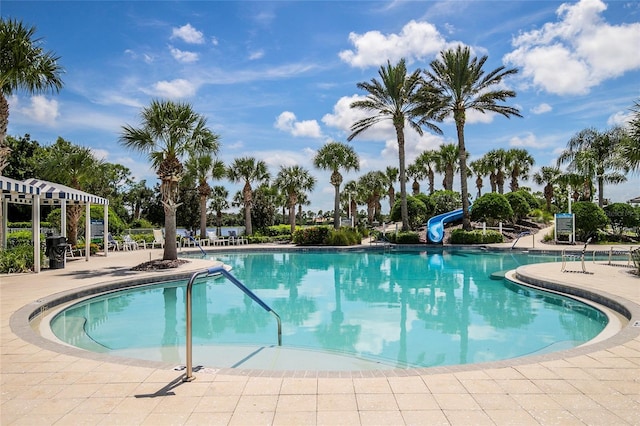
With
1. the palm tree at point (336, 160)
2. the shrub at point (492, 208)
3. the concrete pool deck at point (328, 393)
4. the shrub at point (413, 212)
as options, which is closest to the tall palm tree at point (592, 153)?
the shrub at point (492, 208)

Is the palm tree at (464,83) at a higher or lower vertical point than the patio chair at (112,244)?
higher

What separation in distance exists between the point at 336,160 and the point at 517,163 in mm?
21185

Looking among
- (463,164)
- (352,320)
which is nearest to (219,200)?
(463,164)

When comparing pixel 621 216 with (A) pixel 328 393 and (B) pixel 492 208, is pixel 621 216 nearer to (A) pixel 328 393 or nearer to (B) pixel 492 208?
(B) pixel 492 208

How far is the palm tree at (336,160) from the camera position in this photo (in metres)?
29.2

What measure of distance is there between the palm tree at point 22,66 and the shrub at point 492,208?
23665mm

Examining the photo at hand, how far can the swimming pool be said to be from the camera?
246 inches

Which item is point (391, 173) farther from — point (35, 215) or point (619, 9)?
point (35, 215)

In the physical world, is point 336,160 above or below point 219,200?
above

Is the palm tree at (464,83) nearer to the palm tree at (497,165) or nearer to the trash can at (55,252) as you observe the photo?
the palm tree at (497,165)

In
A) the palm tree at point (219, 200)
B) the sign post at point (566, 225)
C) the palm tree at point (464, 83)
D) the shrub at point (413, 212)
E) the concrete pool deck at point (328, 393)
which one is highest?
the palm tree at point (464, 83)

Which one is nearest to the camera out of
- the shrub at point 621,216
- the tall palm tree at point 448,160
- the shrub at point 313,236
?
the shrub at point 313,236

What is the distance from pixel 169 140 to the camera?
1382cm

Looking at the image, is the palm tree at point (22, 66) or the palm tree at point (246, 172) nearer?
the palm tree at point (22, 66)
